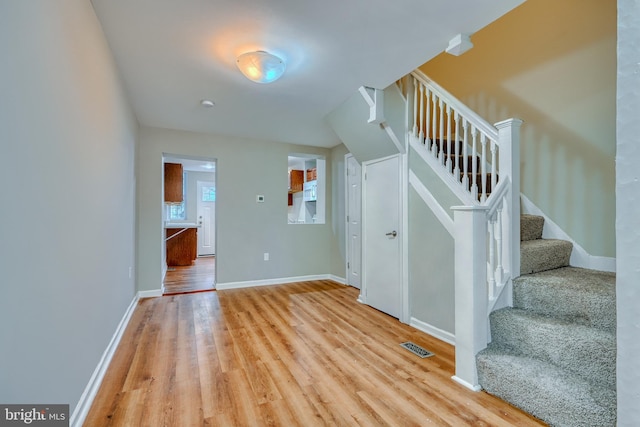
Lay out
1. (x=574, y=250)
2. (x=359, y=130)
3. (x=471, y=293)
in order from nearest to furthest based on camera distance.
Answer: (x=471, y=293) → (x=574, y=250) → (x=359, y=130)

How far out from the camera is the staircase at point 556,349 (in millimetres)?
1382

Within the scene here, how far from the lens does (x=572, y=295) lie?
173 centimetres

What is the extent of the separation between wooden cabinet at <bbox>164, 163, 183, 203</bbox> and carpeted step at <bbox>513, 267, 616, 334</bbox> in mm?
6379

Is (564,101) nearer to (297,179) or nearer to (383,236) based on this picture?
(383,236)

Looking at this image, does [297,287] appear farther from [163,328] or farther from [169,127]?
[169,127]

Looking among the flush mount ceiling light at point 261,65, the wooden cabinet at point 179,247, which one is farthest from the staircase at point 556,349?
the wooden cabinet at point 179,247

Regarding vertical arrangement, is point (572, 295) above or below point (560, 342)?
above

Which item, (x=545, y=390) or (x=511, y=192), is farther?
(x=511, y=192)

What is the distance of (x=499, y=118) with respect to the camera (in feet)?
9.89

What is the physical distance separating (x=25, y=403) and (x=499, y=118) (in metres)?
3.96

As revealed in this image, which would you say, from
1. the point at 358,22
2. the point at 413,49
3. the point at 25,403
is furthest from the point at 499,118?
the point at 25,403

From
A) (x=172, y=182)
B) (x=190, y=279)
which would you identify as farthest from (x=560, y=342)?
(x=172, y=182)

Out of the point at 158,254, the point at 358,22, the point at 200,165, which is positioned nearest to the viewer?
the point at 358,22

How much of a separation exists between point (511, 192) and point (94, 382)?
3.02 m
